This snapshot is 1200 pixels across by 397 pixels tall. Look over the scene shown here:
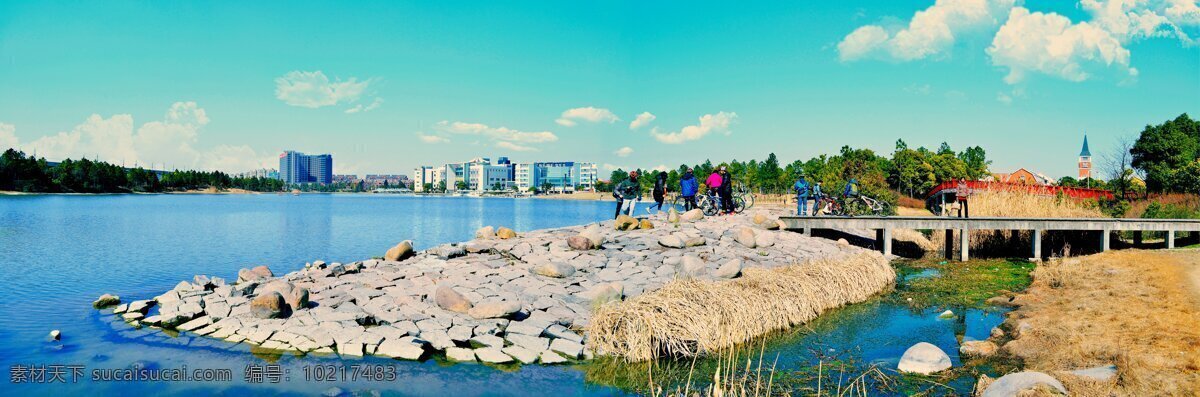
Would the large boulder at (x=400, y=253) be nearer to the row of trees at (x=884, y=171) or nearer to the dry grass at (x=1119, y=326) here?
the dry grass at (x=1119, y=326)

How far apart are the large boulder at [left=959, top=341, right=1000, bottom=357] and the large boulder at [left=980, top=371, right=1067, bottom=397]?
3101mm

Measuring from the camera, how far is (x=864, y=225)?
78.2 feet

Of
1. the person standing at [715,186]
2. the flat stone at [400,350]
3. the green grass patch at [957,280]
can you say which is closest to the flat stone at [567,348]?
the flat stone at [400,350]

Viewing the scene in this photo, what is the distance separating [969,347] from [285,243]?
29.2 meters

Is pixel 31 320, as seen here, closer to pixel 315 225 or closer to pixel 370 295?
pixel 370 295

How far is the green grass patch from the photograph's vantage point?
16.3 m

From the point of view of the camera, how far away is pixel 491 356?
10.1m

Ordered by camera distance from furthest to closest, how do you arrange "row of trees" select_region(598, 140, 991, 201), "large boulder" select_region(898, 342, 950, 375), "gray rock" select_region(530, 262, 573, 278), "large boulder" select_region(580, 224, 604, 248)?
"row of trees" select_region(598, 140, 991, 201), "large boulder" select_region(580, 224, 604, 248), "gray rock" select_region(530, 262, 573, 278), "large boulder" select_region(898, 342, 950, 375)

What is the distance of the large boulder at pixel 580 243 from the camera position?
1742 cm

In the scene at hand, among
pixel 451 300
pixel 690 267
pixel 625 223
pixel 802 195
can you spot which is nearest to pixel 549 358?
pixel 451 300

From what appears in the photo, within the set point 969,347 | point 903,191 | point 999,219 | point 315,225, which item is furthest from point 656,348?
point 903,191

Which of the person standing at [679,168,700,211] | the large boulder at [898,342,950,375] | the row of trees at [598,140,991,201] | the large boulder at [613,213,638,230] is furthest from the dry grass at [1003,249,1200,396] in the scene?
the row of trees at [598,140,991,201]

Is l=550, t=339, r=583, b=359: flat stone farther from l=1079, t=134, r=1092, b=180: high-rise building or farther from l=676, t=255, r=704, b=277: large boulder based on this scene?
l=1079, t=134, r=1092, b=180: high-rise building

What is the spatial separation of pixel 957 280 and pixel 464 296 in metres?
14.8
